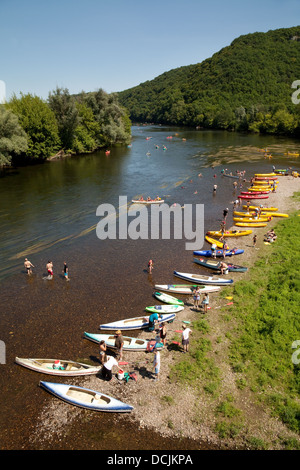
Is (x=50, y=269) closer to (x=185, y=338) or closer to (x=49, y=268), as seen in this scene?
(x=49, y=268)

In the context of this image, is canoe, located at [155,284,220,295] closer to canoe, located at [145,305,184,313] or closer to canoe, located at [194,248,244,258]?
canoe, located at [145,305,184,313]

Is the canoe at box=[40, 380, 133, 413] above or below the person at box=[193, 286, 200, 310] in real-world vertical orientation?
below

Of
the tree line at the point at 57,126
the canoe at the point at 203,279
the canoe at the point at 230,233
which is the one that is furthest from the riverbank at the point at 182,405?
the tree line at the point at 57,126

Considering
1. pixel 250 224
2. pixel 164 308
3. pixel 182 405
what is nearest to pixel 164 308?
pixel 164 308

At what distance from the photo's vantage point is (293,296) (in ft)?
71.1

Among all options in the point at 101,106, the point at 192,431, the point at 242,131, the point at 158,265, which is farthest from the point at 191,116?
the point at 192,431

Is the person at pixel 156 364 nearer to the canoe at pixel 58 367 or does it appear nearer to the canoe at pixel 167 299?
the canoe at pixel 58 367

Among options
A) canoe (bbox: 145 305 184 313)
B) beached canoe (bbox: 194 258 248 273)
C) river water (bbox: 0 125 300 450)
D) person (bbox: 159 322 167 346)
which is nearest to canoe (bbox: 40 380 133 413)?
river water (bbox: 0 125 300 450)

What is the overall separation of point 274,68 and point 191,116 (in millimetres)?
64054

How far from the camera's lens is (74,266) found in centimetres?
2875

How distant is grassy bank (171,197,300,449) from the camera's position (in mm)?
13820

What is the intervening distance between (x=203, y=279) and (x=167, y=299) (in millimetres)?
4528

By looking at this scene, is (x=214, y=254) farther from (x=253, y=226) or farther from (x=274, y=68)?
(x=274, y=68)

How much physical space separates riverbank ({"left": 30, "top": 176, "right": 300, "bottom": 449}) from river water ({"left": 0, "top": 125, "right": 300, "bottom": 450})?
0.58m
